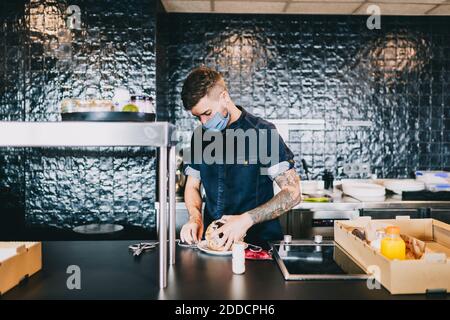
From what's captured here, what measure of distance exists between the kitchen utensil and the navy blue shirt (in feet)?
1.96

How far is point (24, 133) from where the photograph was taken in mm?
1619

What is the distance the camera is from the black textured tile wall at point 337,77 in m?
4.64

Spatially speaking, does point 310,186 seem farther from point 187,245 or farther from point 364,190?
point 187,245

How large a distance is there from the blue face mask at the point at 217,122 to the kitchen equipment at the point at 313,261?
0.78 m

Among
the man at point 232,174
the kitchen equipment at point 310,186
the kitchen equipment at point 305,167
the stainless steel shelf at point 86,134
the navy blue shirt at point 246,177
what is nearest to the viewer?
the stainless steel shelf at point 86,134

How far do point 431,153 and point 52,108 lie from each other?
3.88 meters

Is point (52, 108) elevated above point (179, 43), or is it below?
below

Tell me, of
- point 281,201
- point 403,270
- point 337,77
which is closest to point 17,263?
point 281,201

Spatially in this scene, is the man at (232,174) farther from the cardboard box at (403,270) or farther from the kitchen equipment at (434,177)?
the kitchen equipment at (434,177)

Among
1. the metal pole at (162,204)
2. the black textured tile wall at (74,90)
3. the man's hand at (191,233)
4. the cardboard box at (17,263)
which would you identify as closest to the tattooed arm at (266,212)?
the man's hand at (191,233)
